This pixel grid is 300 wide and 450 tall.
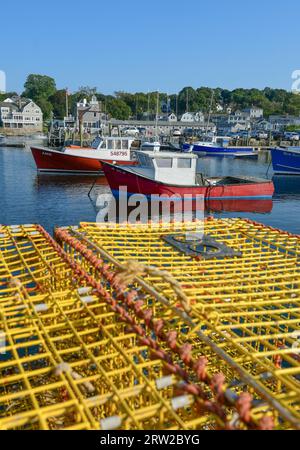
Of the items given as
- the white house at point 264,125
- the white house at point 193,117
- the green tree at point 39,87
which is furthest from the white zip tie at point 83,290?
the green tree at point 39,87

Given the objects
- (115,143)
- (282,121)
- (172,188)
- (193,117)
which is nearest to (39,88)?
(193,117)

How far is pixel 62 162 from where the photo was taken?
34969mm

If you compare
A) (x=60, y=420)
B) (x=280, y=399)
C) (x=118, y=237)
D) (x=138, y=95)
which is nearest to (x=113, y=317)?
(x=60, y=420)

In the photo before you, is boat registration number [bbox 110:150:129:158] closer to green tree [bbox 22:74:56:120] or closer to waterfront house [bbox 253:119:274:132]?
waterfront house [bbox 253:119:274:132]

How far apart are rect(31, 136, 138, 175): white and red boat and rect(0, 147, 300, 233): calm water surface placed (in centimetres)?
87

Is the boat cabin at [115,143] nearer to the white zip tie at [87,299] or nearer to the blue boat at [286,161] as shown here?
the blue boat at [286,161]

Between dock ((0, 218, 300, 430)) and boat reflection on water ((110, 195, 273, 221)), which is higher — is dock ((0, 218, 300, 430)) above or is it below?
above

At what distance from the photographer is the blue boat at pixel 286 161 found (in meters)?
41.9

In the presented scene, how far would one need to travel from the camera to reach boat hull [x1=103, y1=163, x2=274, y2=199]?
2200 cm

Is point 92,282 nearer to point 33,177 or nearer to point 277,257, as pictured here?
point 277,257

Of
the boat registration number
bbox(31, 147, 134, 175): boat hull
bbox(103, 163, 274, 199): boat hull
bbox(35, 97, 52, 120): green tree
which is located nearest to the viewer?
bbox(103, 163, 274, 199): boat hull

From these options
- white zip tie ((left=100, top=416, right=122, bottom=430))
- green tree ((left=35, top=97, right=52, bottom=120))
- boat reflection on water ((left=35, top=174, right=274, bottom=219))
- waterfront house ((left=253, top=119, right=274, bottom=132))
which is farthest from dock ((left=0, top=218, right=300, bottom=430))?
green tree ((left=35, top=97, right=52, bottom=120))

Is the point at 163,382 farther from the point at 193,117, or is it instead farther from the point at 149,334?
the point at 193,117

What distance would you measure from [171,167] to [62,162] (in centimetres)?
1529
